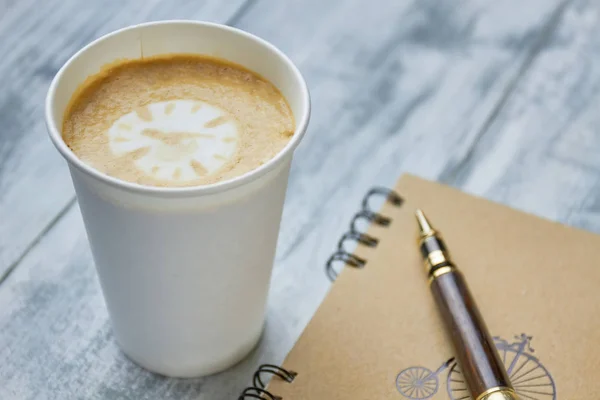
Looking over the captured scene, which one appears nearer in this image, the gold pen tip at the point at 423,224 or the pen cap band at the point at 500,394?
the pen cap band at the point at 500,394

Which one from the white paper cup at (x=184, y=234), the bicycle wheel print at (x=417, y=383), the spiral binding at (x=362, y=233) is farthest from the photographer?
the spiral binding at (x=362, y=233)

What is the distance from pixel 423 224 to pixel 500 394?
19cm

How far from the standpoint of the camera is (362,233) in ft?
2.66

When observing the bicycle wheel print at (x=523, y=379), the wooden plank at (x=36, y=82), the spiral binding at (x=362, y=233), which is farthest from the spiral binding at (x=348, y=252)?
the wooden plank at (x=36, y=82)

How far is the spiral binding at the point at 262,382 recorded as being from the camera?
26.4 inches

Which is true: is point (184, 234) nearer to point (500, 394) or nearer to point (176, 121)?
point (176, 121)

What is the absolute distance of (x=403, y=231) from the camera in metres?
0.80

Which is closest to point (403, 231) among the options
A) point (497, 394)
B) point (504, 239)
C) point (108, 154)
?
point (504, 239)

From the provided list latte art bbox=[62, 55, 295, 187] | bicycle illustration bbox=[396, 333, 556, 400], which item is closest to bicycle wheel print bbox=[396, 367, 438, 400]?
bicycle illustration bbox=[396, 333, 556, 400]

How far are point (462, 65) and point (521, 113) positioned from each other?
101 millimetres

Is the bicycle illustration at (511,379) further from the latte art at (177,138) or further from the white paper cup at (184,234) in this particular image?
the latte art at (177,138)

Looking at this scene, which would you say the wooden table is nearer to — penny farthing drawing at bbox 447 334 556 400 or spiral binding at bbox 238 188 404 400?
spiral binding at bbox 238 188 404 400

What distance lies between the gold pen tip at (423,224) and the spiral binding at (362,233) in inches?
1.4

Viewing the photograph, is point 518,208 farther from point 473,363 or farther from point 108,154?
point 108,154
